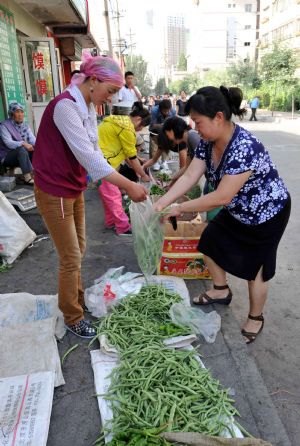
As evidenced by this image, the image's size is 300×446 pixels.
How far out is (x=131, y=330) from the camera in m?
2.62

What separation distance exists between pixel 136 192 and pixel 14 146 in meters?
4.08

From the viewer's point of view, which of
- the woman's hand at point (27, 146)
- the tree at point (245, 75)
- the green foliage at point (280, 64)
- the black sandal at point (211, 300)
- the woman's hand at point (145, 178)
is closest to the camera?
the black sandal at point (211, 300)

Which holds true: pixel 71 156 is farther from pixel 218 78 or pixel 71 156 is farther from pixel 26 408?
pixel 218 78

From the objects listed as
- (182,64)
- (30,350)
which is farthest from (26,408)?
(182,64)

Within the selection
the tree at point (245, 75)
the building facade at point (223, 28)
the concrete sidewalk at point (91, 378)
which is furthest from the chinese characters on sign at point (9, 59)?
the building facade at point (223, 28)

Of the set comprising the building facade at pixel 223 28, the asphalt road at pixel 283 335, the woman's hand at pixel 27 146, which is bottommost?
the asphalt road at pixel 283 335

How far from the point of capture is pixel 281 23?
1631 inches

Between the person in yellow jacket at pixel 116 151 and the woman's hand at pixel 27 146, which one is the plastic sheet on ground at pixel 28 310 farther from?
the woman's hand at pixel 27 146

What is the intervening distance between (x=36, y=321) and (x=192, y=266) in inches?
57.7

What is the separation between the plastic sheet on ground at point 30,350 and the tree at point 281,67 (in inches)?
1010

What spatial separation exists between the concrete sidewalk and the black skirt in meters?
0.48

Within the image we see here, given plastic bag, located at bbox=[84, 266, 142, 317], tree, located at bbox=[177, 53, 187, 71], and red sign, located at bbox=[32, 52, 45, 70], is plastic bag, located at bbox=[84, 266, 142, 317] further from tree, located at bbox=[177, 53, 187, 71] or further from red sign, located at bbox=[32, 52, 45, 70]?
tree, located at bbox=[177, 53, 187, 71]

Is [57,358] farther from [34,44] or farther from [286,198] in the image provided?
[34,44]

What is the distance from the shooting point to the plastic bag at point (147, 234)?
9.24 ft
